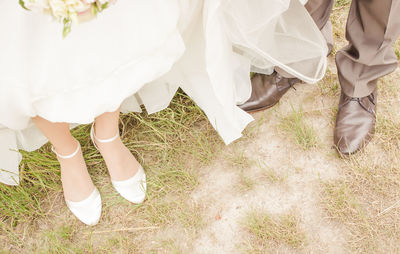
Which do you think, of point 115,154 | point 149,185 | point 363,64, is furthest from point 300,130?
point 115,154

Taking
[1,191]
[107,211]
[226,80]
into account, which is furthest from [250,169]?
[1,191]

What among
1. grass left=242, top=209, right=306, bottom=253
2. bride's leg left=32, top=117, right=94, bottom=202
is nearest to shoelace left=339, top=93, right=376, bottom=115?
grass left=242, top=209, right=306, bottom=253

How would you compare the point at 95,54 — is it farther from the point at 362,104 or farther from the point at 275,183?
the point at 362,104

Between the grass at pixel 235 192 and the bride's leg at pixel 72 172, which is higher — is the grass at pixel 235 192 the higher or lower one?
the lower one

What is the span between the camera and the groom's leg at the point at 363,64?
148cm

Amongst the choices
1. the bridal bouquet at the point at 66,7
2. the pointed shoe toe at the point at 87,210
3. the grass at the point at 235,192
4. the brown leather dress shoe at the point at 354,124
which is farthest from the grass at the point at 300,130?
the bridal bouquet at the point at 66,7

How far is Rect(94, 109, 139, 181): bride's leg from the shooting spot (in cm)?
155

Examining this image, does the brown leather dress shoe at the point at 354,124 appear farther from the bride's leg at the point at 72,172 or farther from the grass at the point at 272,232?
the bride's leg at the point at 72,172

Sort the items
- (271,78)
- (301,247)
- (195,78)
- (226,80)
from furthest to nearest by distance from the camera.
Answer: (271,78) < (195,78) < (301,247) < (226,80)

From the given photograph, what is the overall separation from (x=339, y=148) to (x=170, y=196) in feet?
2.65

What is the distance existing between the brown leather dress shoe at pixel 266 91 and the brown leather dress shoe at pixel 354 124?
0.96ft

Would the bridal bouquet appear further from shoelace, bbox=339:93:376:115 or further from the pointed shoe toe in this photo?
shoelace, bbox=339:93:376:115

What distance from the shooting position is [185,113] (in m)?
1.91

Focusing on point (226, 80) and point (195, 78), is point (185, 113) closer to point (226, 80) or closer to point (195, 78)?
point (195, 78)
